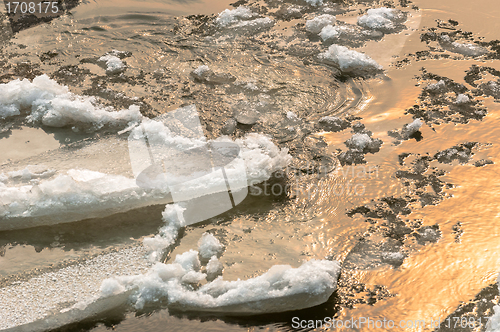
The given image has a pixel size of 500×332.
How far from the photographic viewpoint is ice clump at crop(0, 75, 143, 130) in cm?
269

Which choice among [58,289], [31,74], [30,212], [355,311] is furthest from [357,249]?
[31,74]

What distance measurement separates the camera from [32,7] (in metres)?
3.87

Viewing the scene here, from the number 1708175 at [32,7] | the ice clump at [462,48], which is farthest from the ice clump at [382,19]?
the number 1708175 at [32,7]

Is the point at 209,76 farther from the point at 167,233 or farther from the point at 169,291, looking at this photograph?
the point at 169,291

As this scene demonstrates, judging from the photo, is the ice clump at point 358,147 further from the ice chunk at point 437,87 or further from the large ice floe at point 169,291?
the large ice floe at point 169,291

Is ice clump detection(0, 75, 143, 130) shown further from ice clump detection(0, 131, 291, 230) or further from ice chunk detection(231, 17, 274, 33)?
ice chunk detection(231, 17, 274, 33)

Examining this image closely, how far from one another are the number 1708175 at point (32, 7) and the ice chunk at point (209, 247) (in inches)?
114

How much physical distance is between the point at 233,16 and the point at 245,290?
2616mm

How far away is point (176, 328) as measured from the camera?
177cm

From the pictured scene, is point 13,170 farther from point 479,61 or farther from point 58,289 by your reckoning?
point 479,61

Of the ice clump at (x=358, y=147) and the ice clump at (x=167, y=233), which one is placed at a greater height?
the ice clump at (x=358, y=147)

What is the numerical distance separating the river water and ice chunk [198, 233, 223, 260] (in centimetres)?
6

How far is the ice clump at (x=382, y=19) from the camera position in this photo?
3551 millimetres

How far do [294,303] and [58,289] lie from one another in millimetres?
1014
